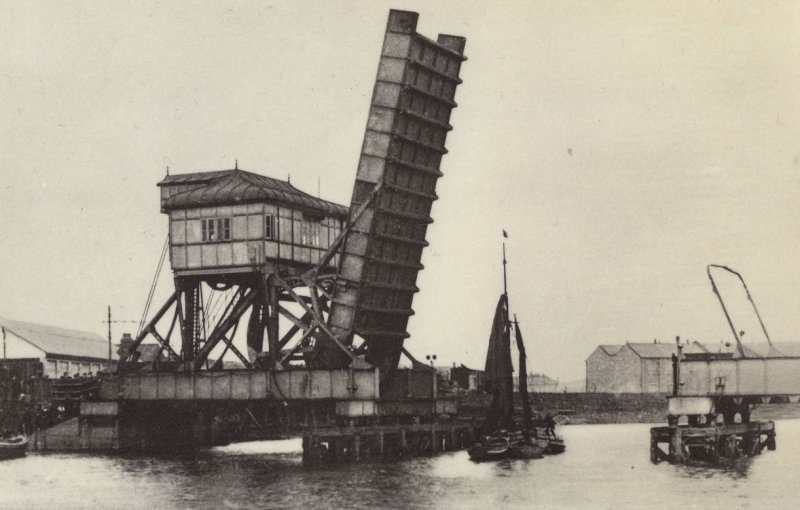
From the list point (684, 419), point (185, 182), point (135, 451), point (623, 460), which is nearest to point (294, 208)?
point (185, 182)

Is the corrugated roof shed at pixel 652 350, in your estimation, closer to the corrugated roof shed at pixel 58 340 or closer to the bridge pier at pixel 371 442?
the corrugated roof shed at pixel 58 340

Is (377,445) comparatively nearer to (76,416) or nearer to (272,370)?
(272,370)

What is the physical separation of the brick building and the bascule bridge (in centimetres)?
5190

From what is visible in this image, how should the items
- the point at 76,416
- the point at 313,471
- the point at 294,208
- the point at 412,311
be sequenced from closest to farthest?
the point at 313,471
the point at 412,311
the point at 294,208
the point at 76,416

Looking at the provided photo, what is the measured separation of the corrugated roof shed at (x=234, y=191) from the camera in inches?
1515

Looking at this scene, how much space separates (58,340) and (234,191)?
3620 cm

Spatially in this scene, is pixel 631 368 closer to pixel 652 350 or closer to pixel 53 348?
pixel 652 350

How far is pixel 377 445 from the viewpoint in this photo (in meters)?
36.1

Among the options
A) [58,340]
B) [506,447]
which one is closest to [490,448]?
[506,447]

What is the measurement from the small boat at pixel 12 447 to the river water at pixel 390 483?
74cm

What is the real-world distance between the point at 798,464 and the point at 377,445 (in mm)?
13868

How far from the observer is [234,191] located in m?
38.7

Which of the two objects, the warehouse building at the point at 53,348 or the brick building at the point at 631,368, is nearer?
the warehouse building at the point at 53,348

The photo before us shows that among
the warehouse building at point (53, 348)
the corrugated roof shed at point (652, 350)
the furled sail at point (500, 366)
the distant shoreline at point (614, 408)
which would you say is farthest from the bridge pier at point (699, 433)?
the corrugated roof shed at point (652, 350)
